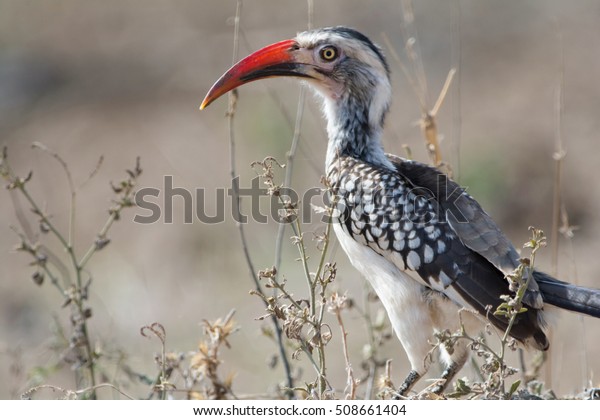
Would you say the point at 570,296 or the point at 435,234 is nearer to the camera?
the point at 570,296

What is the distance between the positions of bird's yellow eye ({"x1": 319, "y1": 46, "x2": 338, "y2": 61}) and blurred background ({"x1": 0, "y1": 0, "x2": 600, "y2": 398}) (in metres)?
1.87

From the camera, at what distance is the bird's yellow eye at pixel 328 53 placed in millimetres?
4465

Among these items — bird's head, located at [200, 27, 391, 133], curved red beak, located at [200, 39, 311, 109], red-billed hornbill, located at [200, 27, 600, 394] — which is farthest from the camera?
bird's head, located at [200, 27, 391, 133]

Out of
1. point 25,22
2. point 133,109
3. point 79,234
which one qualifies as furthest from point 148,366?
point 25,22

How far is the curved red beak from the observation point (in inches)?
170

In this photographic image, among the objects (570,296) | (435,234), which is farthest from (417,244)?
(570,296)

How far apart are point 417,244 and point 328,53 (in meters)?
1.18

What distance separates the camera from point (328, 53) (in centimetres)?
448

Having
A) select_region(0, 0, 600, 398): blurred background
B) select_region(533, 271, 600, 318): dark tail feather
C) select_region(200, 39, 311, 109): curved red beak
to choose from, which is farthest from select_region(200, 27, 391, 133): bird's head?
select_region(0, 0, 600, 398): blurred background

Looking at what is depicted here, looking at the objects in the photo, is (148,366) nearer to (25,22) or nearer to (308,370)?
(308,370)

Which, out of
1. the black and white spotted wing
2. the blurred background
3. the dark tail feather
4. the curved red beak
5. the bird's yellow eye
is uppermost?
the blurred background

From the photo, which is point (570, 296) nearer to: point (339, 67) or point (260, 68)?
point (339, 67)

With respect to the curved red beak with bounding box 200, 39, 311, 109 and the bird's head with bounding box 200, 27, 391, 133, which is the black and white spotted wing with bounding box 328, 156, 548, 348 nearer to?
the bird's head with bounding box 200, 27, 391, 133
